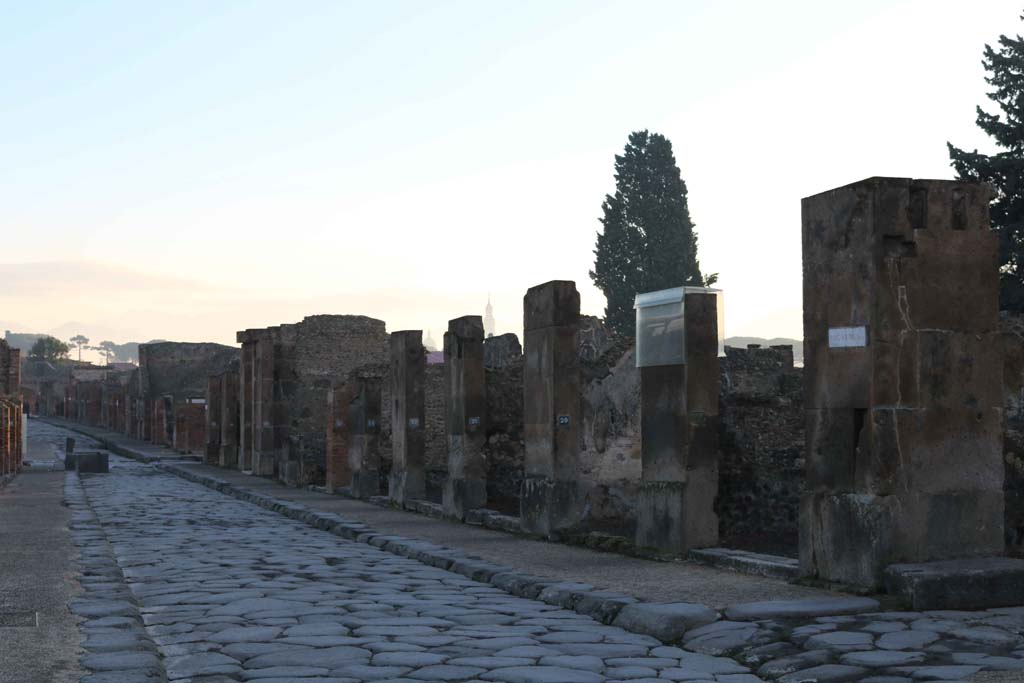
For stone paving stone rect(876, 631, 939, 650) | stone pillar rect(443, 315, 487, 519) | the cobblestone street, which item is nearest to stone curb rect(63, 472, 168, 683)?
the cobblestone street

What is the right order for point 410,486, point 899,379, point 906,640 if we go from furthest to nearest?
point 410,486
point 899,379
point 906,640

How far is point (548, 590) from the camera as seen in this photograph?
7.93m

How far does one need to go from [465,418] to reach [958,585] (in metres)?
8.00

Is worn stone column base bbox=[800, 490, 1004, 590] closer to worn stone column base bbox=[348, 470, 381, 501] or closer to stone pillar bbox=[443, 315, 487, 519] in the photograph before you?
stone pillar bbox=[443, 315, 487, 519]

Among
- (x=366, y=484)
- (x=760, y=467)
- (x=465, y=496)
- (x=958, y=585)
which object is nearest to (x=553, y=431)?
(x=760, y=467)

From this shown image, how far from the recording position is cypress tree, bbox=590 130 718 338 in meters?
51.7

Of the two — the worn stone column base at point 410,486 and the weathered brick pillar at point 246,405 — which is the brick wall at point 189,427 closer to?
the weathered brick pillar at point 246,405

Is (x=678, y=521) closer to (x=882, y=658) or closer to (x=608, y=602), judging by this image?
(x=608, y=602)

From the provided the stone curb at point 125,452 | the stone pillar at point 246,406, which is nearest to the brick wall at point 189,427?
the stone curb at point 125,452

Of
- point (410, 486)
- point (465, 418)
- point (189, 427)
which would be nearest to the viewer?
point (465, 418)

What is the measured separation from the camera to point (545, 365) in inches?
473

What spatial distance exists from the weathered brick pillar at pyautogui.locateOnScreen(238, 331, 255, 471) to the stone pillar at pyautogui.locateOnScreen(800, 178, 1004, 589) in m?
21.0

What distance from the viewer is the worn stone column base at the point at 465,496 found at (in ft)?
45.3

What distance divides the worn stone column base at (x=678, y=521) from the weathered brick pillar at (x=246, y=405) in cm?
1860
